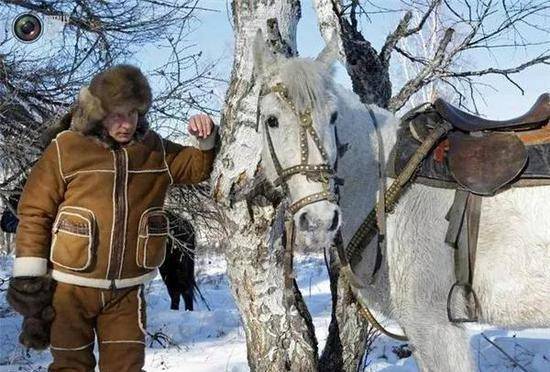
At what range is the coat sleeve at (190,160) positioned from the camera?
3.44 metres

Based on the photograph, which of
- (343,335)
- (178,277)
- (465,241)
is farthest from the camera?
(178,277)

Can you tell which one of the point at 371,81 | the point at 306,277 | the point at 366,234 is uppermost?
the point at 371,81

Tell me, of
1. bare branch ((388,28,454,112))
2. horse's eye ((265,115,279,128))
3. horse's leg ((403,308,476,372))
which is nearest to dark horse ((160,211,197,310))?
bare branch ((388,28,454,112))

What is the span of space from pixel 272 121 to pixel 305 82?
0.22m

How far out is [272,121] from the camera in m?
2.87

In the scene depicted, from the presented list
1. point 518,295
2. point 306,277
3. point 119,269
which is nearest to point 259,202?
point 119,269

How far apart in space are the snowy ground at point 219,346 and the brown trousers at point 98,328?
7.21ft

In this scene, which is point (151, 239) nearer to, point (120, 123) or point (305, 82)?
point (120, 123)

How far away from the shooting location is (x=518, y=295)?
9.96 feet

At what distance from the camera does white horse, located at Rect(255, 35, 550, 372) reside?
9.86ft

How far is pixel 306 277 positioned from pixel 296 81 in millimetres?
9602

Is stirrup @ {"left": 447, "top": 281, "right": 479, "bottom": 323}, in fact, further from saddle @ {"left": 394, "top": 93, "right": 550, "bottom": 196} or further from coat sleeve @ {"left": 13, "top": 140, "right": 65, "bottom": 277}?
coat sleeve @ {"left": 13, "top": 140, "right": 65, "bottom": 277}

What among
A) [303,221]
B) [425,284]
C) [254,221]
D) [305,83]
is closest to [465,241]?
[425,284]

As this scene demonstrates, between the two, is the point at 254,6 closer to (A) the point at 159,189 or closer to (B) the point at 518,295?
(A) the point at 159,189
